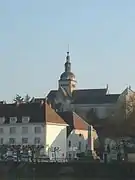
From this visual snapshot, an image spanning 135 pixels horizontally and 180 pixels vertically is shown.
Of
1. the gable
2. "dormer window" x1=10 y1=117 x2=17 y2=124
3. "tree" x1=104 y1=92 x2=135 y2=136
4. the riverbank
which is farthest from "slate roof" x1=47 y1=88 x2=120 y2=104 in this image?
the riverbank

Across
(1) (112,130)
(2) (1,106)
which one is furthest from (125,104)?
(2) (1,106)

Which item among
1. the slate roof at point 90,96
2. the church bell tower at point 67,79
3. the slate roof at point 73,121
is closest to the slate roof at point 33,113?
the slate roof at point 73,121

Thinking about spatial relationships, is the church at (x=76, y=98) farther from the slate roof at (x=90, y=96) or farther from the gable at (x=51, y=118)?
the gable at (x=51, y=118)

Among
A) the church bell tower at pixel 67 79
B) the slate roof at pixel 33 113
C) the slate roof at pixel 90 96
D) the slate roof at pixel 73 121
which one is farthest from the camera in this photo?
the church bell tower at pixel 67 79

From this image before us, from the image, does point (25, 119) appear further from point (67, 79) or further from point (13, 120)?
point (67, 79)

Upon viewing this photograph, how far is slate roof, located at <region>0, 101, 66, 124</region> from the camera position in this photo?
299 feet

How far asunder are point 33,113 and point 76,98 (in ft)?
203

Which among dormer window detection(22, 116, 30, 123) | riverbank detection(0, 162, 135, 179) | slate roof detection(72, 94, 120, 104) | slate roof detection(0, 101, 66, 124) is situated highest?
slate roof detection(72, 94, 120, 104)

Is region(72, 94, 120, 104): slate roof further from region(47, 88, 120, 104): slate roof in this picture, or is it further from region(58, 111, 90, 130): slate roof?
→ region(58, 111, 90, 130): slate roof

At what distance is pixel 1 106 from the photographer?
99500 mm

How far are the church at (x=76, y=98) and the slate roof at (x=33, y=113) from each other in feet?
149

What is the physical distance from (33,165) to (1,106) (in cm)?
3578

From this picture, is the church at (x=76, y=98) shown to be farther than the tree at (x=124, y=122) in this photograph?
Yes

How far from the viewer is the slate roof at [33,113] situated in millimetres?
91188
